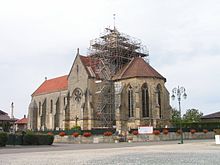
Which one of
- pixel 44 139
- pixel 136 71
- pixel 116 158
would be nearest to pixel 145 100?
pixel 136 71

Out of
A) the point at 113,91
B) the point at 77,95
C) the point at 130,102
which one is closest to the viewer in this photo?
the point at 130,102

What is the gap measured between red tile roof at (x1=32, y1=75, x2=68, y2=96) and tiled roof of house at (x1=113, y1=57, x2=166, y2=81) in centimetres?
1295

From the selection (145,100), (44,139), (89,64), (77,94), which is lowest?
(44,139)

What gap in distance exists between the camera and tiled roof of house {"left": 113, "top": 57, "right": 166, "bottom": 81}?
47441 millimetres

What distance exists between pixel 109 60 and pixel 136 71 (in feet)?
21.0

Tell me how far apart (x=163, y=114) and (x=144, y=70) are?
7568 mm

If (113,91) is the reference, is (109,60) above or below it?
above

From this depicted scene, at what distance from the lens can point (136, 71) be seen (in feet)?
157

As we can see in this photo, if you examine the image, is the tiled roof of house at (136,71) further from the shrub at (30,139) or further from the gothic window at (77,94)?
the shrub at (30,139)

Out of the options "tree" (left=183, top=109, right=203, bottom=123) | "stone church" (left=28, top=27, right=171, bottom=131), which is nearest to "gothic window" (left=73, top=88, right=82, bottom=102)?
"stone church" (left=28, top=27, right=171, bottom=131)

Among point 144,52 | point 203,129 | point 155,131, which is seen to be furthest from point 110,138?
point 144,52

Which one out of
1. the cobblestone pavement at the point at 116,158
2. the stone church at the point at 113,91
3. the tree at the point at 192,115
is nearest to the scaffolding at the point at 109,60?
the stone church at the point at 113,91

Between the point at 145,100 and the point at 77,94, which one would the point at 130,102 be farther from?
the point at 77,94

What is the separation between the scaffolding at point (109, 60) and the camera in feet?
159
